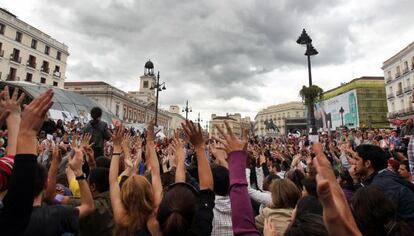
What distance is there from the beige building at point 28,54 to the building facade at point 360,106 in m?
44.9

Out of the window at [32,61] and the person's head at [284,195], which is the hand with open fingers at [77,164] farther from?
the window at [32,61]

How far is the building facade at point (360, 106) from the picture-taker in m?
48.0

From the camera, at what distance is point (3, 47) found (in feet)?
119

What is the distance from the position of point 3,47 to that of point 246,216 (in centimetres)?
4536

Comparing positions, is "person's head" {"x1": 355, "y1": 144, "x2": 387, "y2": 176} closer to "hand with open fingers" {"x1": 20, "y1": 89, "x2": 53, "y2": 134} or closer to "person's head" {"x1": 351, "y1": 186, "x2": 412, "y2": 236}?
"person's head" {"x1": 351, "y1": 186, "x2": 412, "y2": 236}

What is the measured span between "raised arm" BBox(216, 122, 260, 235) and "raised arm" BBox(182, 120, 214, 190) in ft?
1.27

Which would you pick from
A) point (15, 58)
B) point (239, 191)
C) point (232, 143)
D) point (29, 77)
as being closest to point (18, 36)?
point (15, 58)

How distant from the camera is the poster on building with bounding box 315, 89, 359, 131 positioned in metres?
48.0

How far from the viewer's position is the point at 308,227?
1515mm

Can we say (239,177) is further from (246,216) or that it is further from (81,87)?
(81,87)

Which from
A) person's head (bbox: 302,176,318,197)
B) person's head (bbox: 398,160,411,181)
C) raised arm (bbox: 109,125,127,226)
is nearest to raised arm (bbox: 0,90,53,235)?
raised arm (bbox: 109,125,127,226)

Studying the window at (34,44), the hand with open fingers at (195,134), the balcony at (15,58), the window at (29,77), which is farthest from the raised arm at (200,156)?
the window at (34,44)

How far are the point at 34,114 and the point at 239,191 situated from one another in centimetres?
138

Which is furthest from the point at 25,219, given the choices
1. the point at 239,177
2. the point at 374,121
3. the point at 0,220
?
the point at 374,121
